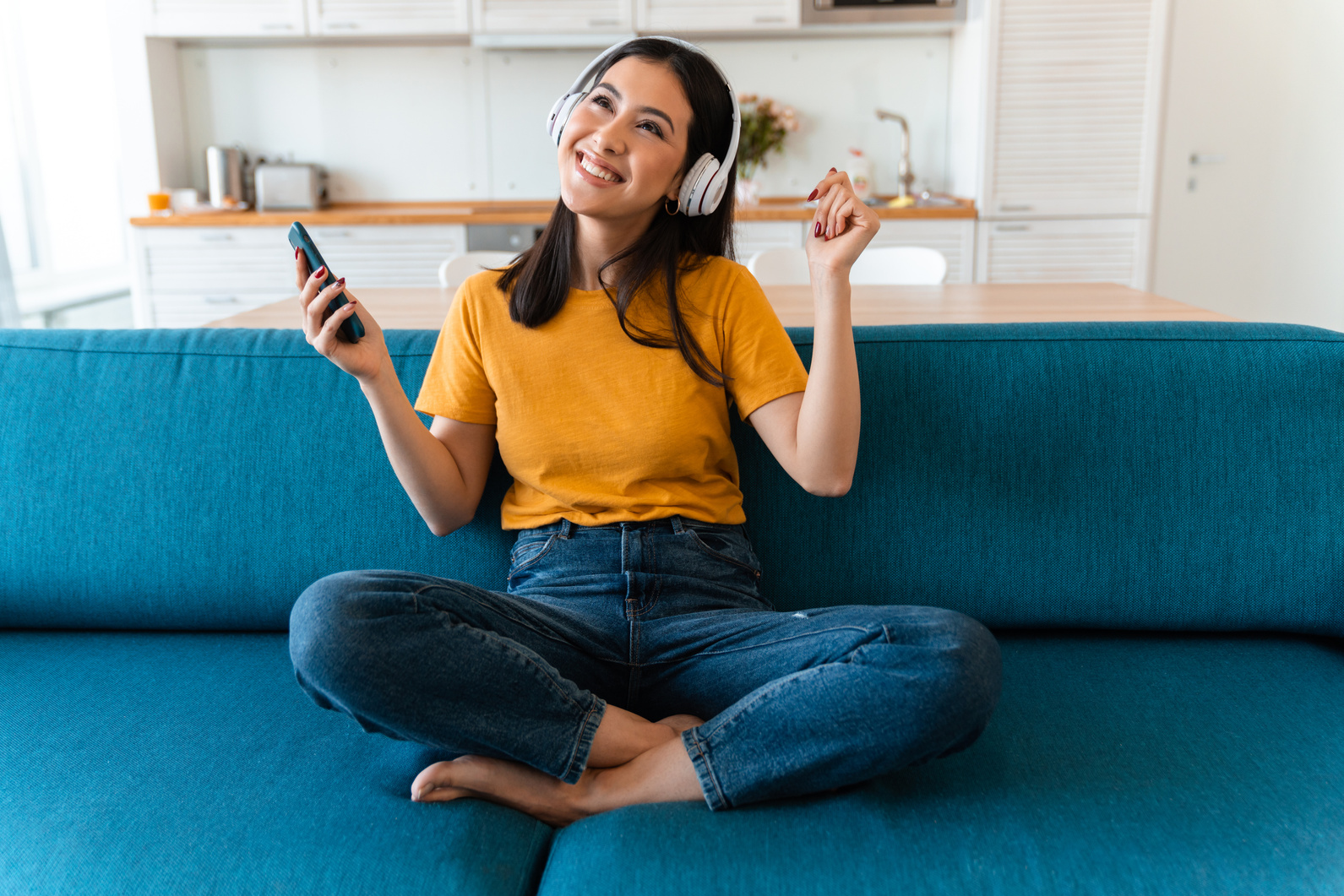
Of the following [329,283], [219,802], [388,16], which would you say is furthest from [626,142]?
[388,16]

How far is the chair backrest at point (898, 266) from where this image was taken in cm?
290

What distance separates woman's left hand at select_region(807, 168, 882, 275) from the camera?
3.65 ft

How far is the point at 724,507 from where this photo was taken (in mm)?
1269

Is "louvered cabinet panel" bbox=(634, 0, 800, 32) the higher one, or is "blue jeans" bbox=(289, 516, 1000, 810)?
"louvered cabinet panel" bbox=(634, 0, 800, 32)

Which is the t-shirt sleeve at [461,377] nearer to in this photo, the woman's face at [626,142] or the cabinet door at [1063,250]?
the woman's face at [626,142]

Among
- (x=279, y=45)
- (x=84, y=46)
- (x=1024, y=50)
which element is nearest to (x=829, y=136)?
(x=1024, y=50)

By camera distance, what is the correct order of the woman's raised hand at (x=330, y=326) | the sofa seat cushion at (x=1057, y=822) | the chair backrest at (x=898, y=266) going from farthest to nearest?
the chair backrest at (x=898, y=266), the woman's raised hand at (x=330, y=326), the sofa seat cushion at (x=1057, y=822)

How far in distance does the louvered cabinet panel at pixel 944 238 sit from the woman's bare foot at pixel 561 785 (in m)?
3.24

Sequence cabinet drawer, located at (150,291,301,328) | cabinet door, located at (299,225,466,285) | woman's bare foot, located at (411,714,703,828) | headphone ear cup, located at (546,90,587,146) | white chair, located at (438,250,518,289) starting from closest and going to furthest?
woman's bare foot, located at (411,714,703,828) < headphone ear cup, located at (546,90,587,146) < white chair, located at (438,250,518,289) < cabinet door, located at (299,225,466,285) < cabinet drawer, located at (150,291,301,328)

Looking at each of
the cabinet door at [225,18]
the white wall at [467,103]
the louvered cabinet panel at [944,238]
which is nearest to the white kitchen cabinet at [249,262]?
the white wall at [467,103]

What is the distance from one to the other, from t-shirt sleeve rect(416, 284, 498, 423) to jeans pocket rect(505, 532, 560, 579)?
0.16 metres

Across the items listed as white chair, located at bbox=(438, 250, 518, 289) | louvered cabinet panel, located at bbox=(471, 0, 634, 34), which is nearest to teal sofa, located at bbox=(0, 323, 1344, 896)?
white chair, located at bbox=(438, 250, 518, 289)

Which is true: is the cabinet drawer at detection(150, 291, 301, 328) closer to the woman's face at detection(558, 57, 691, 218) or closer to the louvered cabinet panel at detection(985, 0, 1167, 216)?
the louvered cabinet panel at detection(985, 0, 1167, 216)

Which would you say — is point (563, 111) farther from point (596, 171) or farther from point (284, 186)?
point (284, 186)
